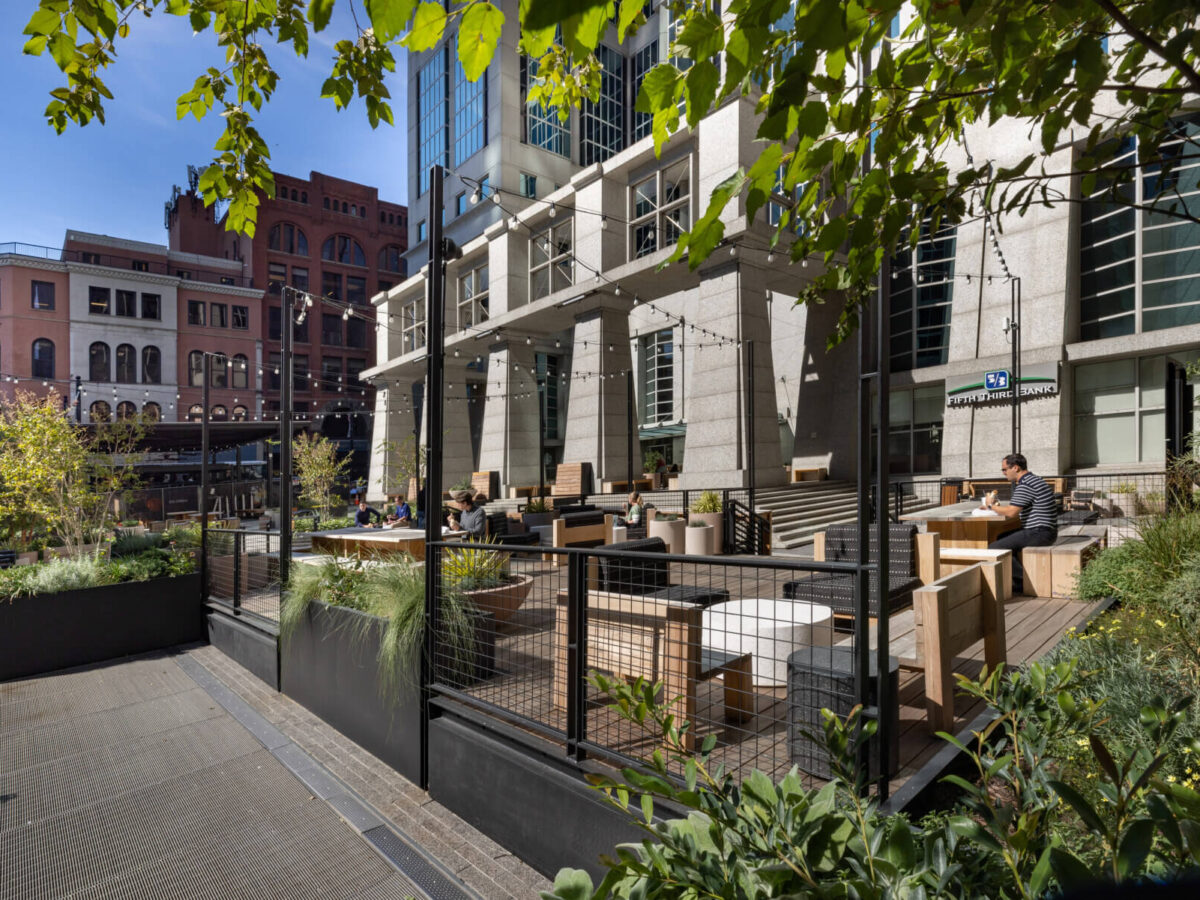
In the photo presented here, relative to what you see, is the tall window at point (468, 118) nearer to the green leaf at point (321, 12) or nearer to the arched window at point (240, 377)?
the arched window at point (240, 377)

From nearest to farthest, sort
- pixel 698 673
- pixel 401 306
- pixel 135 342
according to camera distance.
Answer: pixel 698 673
pixel 401 306
pixel 135 342

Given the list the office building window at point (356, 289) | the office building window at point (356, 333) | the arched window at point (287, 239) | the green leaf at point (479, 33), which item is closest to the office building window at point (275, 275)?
the arched window at point (287, 239)

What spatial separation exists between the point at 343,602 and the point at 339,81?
4396mm

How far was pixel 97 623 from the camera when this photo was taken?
798cm

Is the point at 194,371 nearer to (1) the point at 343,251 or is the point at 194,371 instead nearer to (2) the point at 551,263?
(1) the point at 343,251

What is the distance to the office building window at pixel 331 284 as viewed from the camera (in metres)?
52.2

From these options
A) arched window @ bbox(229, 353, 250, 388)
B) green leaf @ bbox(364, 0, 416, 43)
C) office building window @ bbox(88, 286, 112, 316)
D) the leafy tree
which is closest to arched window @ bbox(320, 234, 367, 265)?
arched window @ bbox(229, 353, 250, 388)

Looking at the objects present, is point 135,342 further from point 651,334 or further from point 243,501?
point 651,334

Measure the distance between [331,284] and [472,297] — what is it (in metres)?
28.8

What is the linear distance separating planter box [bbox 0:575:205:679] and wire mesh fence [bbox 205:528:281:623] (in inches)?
11.4

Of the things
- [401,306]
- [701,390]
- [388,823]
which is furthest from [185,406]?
[388,823]

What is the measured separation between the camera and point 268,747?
523 centimetres

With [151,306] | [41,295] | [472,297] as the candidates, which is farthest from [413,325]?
[41,295]

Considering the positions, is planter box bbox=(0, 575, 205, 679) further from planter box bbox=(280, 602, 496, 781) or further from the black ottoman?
the black ottoman
